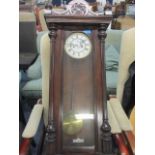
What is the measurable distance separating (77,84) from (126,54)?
0.47 metres

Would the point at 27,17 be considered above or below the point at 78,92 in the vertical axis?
above

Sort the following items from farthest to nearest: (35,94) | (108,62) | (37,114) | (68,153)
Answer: (108,62) < (35,94) < (37,114) < (68,153)

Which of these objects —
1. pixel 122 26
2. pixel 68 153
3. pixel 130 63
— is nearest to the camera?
pixel 68 153

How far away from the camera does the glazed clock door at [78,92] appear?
1.18m

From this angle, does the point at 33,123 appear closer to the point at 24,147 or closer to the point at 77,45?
the point at 24,147

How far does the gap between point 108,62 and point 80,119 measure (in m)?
1.56

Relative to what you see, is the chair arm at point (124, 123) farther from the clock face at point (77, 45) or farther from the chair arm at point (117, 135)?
the clock face at point (77, 45)

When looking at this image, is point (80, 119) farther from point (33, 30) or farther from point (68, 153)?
point (33, 30)

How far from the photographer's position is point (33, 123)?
4.32 ft

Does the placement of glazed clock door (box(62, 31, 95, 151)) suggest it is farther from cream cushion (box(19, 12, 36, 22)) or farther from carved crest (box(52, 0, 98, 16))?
cream cushion (box(19, 12, 36, 22))

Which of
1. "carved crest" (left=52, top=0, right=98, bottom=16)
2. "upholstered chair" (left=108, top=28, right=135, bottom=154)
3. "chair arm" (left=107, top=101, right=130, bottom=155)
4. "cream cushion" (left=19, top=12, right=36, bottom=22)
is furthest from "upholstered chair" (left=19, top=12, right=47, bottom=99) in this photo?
"carved crest" (left=52, top=0, right=98, bottom=16)

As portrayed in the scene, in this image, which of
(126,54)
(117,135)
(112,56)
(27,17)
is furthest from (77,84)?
(27,17)
